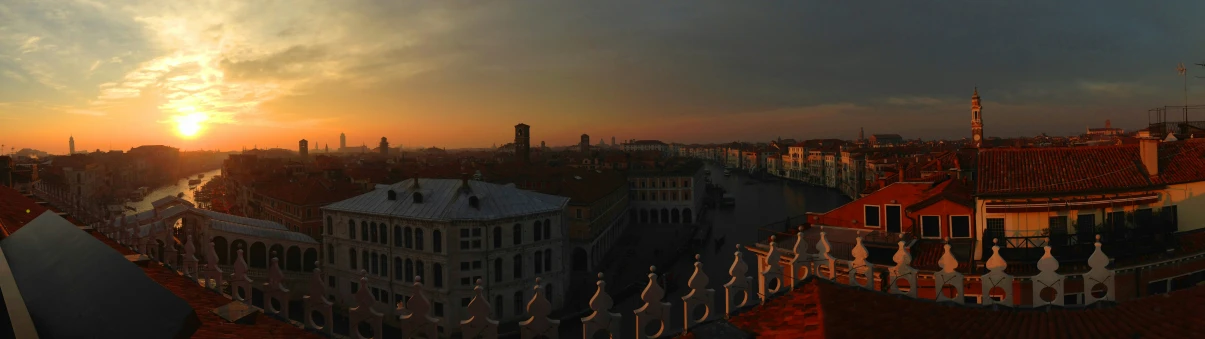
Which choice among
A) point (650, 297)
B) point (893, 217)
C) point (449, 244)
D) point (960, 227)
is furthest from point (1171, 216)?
point (449, 244)

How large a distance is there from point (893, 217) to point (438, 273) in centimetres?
1633

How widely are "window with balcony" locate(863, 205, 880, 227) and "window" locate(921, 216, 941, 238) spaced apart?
1.66 metres

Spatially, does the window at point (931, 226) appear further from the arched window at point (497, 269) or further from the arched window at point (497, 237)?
the arched window at point (497, 269)

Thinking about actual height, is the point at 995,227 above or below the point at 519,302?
above

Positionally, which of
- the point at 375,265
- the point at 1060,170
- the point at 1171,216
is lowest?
the point at 375,265

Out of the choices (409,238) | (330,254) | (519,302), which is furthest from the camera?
(330,254)

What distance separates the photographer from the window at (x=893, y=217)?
1719 centimetres

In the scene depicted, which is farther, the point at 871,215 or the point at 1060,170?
the point at 871,215

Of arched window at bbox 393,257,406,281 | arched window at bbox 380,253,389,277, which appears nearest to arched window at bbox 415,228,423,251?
arched window at bbox 393,257,406,281


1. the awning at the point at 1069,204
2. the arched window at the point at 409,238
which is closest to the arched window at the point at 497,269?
the arched window at the point at 409,238

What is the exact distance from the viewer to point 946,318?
4.90 m

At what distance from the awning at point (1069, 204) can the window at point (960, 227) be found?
89 cm

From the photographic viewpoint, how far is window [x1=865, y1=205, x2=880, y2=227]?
17625 millimetres

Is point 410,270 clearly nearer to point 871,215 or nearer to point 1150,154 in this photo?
point 871,215
